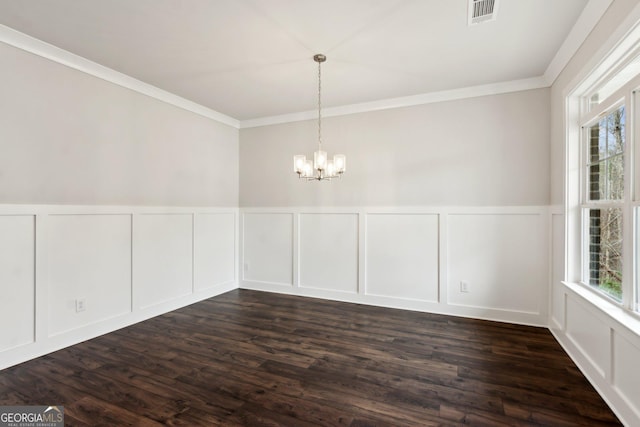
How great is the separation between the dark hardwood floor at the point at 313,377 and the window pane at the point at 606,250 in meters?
0.71

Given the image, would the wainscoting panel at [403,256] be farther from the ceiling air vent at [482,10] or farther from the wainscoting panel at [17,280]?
the wainscoting panel at [17,280]

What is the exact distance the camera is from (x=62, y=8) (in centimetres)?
221

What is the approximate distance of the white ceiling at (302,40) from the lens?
7.32 ft

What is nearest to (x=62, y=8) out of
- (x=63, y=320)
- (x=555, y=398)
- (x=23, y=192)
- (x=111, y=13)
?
(x=111, y=13)

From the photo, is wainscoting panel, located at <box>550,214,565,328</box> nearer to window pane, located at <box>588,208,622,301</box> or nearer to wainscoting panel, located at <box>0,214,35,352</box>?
window pane, located at <box>588,208,622,301</box>

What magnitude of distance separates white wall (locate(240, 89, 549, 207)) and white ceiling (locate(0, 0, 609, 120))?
1.14ft

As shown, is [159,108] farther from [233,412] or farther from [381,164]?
[233,412]

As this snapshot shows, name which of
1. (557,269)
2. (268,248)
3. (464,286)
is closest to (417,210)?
(464,286)

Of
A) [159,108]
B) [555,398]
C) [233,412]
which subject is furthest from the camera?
[159,108]

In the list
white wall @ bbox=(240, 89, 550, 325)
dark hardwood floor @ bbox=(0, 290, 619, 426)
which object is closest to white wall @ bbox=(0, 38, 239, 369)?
dark hardwood floor @ bbox=(0, 290, 619, 426)

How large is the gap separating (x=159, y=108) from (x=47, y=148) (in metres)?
1.30

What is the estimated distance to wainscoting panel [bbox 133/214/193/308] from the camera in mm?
3514

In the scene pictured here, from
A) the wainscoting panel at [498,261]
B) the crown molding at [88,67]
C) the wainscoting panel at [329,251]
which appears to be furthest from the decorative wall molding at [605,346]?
the crown molding at [88,67]

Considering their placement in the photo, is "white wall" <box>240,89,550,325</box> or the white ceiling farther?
"white wall" <box>240,89,550,325</box>
